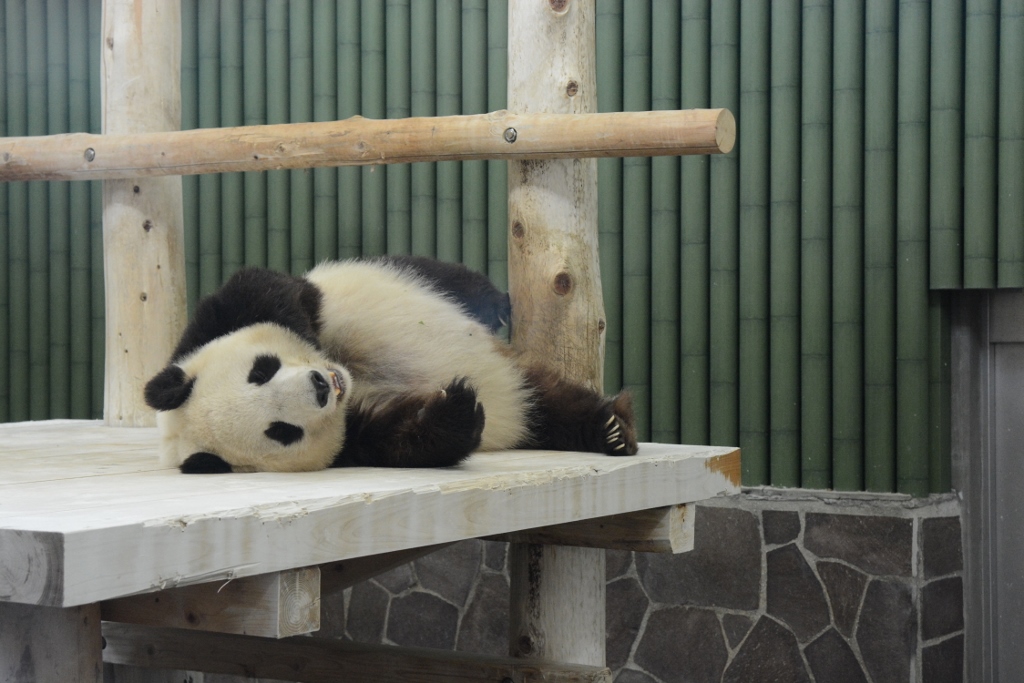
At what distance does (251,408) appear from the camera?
7.09ft

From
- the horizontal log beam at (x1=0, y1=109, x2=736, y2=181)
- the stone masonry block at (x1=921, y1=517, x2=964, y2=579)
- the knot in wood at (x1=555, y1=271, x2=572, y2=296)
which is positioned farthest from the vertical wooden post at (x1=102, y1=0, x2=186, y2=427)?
the stone masonry block at (x1=921, y1=517, x2=964, y2=579)

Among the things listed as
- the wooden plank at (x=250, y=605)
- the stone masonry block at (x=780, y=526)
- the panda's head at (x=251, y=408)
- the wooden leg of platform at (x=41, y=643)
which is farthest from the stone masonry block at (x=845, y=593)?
the wooden leg of platform at (x=41, y=643)

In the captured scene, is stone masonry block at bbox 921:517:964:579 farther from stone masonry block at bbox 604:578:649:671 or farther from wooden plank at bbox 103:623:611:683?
wooden plank at bbox 103:623:611:683

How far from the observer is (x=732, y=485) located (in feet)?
9.46

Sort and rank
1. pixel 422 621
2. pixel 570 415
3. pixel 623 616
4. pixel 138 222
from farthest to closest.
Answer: pixel 422 621, pixel 623 616, pixel 138 222, pixel 570 415

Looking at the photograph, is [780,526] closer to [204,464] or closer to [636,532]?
[636,532]

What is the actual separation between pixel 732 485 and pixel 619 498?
57cm

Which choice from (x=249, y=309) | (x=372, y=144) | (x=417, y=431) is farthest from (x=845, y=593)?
(x=249, y=309)

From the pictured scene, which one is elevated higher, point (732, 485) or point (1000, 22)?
point (1000, 22)

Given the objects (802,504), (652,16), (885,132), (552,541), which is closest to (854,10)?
(885,132)

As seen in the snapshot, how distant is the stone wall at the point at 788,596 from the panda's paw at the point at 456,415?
9.44ft

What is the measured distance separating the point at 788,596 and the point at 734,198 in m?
1.66

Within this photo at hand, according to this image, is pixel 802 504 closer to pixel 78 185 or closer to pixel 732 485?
pixel 732 485

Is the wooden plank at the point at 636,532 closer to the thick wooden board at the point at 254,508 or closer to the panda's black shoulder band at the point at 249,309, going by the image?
the thick wooden board at the point at 254,508
